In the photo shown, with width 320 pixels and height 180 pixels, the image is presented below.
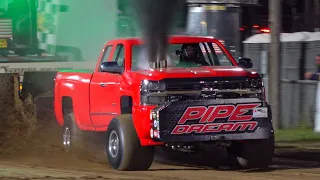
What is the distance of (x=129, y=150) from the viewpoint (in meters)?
9.64

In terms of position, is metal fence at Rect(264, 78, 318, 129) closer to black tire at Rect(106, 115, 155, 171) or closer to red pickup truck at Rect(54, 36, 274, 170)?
red pickup truck at Rect(54, 36, 274, 170)

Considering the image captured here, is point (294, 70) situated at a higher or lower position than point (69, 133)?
higher

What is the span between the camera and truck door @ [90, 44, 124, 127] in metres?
10.6

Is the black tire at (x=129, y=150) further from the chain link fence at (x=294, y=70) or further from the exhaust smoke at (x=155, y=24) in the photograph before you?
the chain link fence at (x=294, y=70)

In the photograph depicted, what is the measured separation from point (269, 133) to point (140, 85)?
175 centimetres

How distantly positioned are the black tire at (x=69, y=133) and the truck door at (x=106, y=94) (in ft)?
3.11

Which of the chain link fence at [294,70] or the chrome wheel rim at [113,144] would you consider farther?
the chain link fence at [294,70]

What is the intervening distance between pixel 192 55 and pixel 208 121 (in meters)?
1.86

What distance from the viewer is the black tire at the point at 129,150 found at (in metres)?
9.65

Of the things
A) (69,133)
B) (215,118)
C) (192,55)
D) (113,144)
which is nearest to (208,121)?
(215,118)

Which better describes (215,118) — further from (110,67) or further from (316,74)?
(316,74)

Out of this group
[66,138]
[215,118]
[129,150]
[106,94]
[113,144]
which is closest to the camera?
→ [215,118]

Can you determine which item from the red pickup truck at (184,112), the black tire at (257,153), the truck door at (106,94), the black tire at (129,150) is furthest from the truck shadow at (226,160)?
the truck door at (106,94)

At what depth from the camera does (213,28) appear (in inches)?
845
